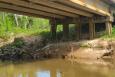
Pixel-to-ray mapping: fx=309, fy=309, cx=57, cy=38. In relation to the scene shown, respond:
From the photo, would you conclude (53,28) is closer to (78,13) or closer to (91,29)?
(91,29)

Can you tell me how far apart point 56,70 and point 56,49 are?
6.57 metres

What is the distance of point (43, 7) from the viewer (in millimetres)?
20000

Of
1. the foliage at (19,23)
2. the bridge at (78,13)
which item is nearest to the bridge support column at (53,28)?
the bridge at (78,13)

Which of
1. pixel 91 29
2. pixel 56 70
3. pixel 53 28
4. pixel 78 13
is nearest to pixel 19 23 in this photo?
pixel 53 28

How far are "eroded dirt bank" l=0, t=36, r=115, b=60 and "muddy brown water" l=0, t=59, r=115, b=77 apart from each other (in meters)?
1.63

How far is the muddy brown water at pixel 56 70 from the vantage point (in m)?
15.6

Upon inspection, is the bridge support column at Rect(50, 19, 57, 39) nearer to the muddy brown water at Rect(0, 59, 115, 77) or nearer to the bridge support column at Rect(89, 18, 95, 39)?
the bridge support column at Rect(89, 18, 95, 39)

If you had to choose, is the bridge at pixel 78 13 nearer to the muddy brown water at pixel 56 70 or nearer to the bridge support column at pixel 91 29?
the bridge support column at pixel 91 29

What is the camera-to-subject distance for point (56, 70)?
17391 millimetres

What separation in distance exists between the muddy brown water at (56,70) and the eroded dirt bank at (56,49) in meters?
1.63

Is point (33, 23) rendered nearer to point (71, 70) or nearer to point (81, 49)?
point (81, 49)

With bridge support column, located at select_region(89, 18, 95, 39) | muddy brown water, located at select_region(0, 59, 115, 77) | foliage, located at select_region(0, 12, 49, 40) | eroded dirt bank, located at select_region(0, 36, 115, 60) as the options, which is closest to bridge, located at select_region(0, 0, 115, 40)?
bridge support column, located at select_region(89, 18, 95, 39)

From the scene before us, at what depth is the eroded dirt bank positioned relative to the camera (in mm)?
21719

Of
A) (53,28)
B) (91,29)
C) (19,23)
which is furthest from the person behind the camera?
(19,23)
